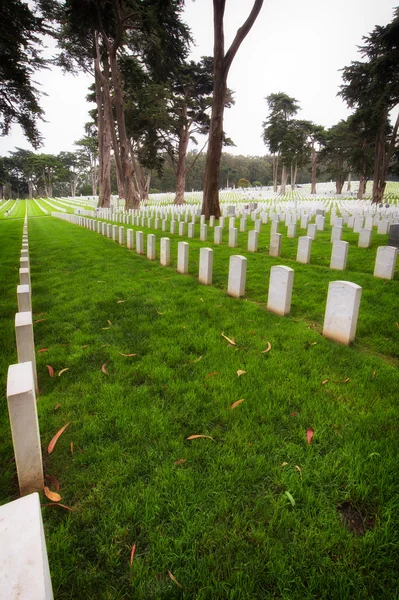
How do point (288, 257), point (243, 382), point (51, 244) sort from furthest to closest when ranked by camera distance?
point (51, 244)
point (288, 257)
point (243, 382)

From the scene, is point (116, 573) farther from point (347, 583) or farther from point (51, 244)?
point (51, 244)

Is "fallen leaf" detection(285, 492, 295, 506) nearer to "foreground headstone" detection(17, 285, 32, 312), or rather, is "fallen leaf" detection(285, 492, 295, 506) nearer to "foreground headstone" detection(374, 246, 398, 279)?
"foreground headstone" detection(17, 285, 32, 312)

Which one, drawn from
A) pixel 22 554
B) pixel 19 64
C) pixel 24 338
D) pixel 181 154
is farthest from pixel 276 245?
pixel 181 154

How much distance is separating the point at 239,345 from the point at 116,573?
86.9 inches

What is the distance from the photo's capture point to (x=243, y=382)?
2.61 metres

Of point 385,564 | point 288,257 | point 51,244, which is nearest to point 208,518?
point 385,564

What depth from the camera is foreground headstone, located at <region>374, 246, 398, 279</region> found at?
5.26 meters

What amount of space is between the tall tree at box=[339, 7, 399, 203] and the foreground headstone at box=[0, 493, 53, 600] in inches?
991

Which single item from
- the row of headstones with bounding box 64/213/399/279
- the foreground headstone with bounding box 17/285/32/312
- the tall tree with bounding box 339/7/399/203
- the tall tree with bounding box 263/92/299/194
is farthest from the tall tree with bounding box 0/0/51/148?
the tall tree with bounding box 263/92/299/194

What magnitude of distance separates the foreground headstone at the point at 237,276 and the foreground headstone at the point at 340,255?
2.43 metres

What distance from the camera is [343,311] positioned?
3.30 metres

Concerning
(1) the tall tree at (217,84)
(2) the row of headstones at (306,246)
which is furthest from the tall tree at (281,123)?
(2) the row of headstones at (306,246)

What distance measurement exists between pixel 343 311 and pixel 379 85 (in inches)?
957

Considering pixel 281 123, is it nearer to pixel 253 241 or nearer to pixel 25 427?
pixel 253 241
